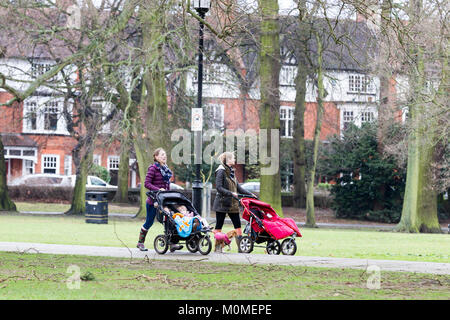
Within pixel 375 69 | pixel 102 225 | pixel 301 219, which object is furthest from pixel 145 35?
pixel 301 219

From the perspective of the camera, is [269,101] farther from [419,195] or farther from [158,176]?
[158,176]

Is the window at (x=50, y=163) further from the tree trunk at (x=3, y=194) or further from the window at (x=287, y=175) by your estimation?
the tree trunk at (x=3, y=194)

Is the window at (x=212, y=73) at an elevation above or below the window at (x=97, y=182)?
above

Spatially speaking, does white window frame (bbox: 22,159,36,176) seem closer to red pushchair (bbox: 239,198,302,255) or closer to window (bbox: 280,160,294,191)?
window (bbox: 280,160,294,191)

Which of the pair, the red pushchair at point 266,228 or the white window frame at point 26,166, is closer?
the red pushchair at point 266,228

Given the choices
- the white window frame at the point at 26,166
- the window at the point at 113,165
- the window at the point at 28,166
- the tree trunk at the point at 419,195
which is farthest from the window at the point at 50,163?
the tree trunk at the point at 419,195

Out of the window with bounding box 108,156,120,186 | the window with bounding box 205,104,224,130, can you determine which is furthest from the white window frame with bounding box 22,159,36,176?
the window with bounding box 205,104,224,130

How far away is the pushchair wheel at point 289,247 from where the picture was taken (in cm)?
1516

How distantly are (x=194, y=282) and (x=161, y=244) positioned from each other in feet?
15.9

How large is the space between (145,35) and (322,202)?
19688 mm

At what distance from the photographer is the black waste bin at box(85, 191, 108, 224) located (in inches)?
1141

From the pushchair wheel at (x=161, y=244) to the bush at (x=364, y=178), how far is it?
84.4ft

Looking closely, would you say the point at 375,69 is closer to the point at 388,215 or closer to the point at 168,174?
the point at 168,174

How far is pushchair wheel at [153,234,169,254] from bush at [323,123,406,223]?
84.4 ft
